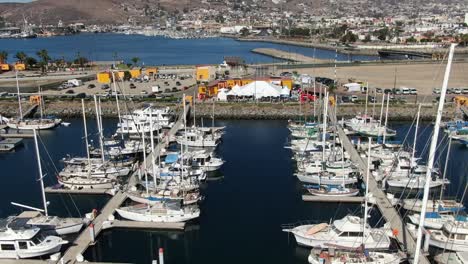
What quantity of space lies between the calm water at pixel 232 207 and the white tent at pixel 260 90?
1341 centimetres

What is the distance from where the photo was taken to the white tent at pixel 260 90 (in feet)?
188

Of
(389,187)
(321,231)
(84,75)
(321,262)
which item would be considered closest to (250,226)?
(321,231)

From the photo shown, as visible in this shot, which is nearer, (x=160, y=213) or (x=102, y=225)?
(x=102, y=225)

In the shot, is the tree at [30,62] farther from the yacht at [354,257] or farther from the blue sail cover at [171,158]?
the yacht at [354,257]

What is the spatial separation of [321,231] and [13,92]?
2181 inches

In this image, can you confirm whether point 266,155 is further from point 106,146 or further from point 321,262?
point 321,262

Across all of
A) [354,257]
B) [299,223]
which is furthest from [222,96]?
[354,257]

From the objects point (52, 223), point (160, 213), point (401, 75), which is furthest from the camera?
point (401, 75)

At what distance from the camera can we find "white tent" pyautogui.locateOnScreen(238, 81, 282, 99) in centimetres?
5722

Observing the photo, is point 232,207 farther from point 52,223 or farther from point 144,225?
point 52,223

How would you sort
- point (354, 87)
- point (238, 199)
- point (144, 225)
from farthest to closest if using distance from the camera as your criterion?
point (354, 87) < point (238, 199) < point (144, 225)

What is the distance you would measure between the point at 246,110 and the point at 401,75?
34.4 m

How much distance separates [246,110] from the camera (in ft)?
178

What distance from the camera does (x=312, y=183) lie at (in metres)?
31.9
